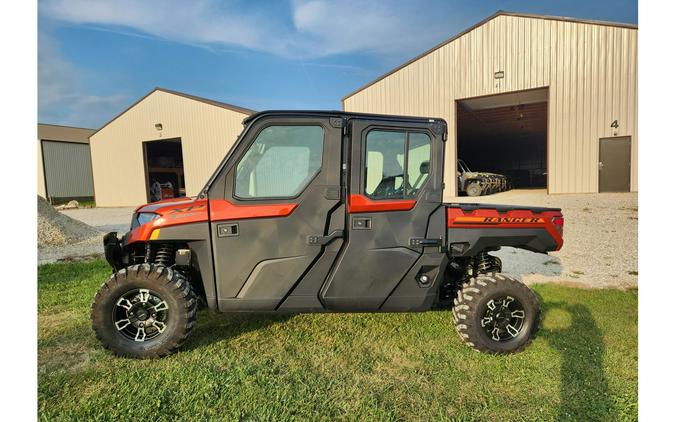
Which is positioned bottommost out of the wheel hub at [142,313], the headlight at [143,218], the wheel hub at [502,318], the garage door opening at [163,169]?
the wheel hub at [502,318]

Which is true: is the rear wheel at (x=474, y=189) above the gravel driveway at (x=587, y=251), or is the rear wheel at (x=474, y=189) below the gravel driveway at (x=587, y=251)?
above

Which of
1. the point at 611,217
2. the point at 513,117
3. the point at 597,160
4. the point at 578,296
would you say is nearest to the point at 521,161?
the point at 513,117

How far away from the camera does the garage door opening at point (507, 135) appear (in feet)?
50.5

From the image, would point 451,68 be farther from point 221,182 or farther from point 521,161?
point 521,161

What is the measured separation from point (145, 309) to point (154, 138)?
21289 mm

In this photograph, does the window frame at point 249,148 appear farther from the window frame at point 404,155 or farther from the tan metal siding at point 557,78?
the tan metal siding at point 557,78

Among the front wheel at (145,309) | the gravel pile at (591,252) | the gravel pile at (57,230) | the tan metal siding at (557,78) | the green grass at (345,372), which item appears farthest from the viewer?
the tan metal siding at (557,78)

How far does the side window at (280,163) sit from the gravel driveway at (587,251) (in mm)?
4216

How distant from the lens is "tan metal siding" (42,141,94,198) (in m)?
28.8

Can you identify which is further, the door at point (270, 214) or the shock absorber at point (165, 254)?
the shock absorber at point (165, 254)

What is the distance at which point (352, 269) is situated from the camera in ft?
9.68

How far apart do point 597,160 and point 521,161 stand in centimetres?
2113

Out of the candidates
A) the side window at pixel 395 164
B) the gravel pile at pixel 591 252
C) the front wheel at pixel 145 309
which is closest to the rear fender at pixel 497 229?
the side window at pixel 395 164

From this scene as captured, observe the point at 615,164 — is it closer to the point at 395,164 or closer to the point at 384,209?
the point at 395,164
